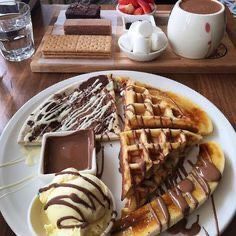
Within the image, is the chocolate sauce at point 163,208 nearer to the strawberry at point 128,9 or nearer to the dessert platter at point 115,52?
the dessert platter at point 115,52

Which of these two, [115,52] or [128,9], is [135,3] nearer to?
[128,9]

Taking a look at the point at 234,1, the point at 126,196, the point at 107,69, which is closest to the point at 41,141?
the point at 126,196

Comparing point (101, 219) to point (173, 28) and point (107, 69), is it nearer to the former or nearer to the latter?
point (107, 69)

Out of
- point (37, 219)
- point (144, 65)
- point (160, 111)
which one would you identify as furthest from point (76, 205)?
point (144, 65)

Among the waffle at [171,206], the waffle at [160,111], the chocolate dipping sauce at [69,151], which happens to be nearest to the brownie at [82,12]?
the waffle at [160,111]

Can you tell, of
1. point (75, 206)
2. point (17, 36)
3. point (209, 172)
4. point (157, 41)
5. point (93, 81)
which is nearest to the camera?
point (75, 206)

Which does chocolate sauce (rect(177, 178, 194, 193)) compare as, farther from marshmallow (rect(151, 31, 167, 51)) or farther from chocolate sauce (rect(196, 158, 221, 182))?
marshmallow (rect(151, 31, 167, 51))
